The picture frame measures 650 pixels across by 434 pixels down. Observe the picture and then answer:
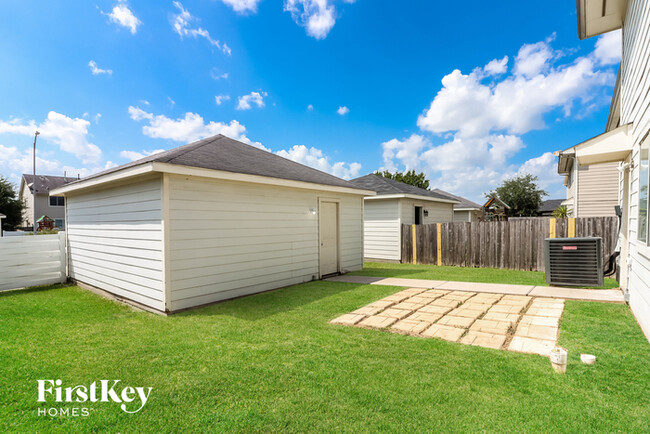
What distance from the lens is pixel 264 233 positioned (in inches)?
261

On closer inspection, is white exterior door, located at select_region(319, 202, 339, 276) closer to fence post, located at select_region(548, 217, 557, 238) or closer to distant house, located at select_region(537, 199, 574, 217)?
fence post, located at select_region(548, 217, 557, 238)

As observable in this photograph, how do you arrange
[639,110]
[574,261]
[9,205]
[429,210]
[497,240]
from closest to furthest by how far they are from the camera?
[639,110] < [574,261] < [497,240] < [429,210] < [9,205]

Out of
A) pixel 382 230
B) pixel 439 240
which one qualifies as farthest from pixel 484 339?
pixel 382 230

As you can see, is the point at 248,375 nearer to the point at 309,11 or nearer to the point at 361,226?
the point at 361,226

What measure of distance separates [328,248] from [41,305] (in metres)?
6.17

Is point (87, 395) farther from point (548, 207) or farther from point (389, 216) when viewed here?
point (548, 207)

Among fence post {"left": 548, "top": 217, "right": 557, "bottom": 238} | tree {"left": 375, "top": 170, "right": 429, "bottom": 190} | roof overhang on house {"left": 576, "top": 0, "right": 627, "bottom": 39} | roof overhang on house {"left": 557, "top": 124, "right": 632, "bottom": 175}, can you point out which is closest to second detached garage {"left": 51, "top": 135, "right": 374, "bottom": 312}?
roof overhang on house {"left": 557, "top": 124, "right": 632, "bottom": 175}

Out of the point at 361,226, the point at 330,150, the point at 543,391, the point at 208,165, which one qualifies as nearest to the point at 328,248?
the point at 361,226

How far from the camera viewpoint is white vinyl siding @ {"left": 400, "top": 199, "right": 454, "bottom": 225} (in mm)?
11914

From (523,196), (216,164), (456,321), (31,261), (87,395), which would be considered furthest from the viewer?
(523,196)

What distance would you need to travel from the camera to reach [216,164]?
5.75 meters

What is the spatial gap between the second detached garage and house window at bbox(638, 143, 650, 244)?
18.0ft

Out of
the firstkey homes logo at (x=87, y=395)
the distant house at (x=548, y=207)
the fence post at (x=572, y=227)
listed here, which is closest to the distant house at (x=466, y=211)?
the fence post at (x=572, y=227)

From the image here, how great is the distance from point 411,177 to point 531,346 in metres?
37.0
